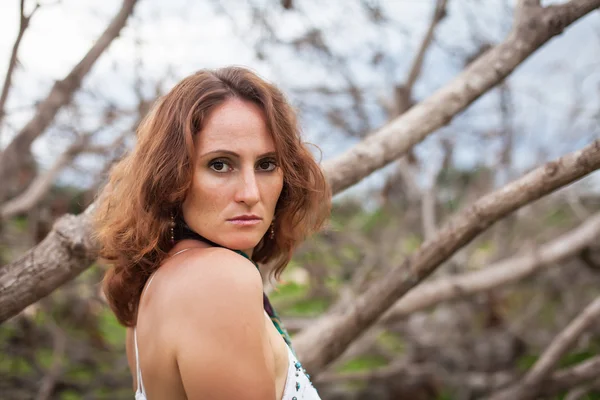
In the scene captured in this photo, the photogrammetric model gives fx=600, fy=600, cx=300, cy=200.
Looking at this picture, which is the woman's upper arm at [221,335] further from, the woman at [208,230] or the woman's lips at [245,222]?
the woman's lips at [245,222]

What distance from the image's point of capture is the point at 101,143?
4.50 m

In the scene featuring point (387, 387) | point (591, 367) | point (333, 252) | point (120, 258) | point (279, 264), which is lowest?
point (387, 387)

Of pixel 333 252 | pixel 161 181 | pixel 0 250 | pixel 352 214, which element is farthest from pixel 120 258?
pixel 352 214

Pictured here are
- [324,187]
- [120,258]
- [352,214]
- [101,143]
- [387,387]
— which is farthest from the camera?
[352,214]

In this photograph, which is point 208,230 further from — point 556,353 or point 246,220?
point 556,353

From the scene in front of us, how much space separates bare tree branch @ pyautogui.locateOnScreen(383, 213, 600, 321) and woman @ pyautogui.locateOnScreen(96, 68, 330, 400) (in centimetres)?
231

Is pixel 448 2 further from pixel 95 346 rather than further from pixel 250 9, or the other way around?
pixel 95 346

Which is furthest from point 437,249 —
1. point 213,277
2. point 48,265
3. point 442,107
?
point 48,265

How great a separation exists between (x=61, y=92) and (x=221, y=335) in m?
1.79

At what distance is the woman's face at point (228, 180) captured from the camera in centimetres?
156

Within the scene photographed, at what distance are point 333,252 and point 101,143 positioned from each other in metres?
2.47

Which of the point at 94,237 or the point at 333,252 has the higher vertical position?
the point at 94,237

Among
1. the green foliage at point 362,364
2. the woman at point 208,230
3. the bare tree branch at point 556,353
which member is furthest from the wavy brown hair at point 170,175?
the green foliage at point 362,364

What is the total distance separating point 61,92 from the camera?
2682mm
